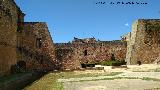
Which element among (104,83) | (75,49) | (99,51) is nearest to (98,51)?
(99,51)

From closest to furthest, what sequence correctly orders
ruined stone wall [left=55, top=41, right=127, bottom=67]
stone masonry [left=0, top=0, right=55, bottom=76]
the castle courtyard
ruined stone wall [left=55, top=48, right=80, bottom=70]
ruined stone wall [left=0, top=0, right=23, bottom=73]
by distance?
the castle courtyard
ruined stone wall [left=0, top=0, right=23, bottom=73]
stone masonry [left=0, top=0, right=55, bottom=76]
ruined stone wall [left=55, top=48, right=80, bottom=70]
ruined stone wall [left=55, top=41, right=127, bottom=67]

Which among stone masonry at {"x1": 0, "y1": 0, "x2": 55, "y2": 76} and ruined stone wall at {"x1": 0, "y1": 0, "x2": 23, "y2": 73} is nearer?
ruined stone wall at {"x1": 0, "y1": 0, "x2": 23, "y2": 73}

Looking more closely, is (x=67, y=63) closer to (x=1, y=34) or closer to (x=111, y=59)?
(x=111, y=59)

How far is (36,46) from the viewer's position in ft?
119

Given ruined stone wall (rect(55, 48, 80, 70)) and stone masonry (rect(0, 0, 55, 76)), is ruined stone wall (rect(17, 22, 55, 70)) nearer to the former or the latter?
stone masonry (rect(0, 0, 55, 76))

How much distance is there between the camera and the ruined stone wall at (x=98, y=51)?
131 feet

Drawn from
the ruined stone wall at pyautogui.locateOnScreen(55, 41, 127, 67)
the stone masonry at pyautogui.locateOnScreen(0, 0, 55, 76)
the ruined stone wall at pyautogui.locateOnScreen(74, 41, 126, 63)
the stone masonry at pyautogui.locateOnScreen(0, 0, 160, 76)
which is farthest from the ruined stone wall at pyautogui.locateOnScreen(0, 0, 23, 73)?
the ruined stone wall at pyautogui.locateOnScreen(74, 41, 126, 63)

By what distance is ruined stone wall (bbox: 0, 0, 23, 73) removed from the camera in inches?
906

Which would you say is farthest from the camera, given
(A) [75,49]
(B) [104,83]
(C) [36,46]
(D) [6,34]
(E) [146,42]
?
(A) [75,49]

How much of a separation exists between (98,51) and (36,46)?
815 cm

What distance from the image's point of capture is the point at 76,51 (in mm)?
39625

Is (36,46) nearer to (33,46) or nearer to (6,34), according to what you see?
(33,46)

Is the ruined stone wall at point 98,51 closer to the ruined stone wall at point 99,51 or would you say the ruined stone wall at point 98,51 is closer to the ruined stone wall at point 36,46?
the ruined stone wall at point 99,51

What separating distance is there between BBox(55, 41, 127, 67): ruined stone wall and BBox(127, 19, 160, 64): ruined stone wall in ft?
5.92
